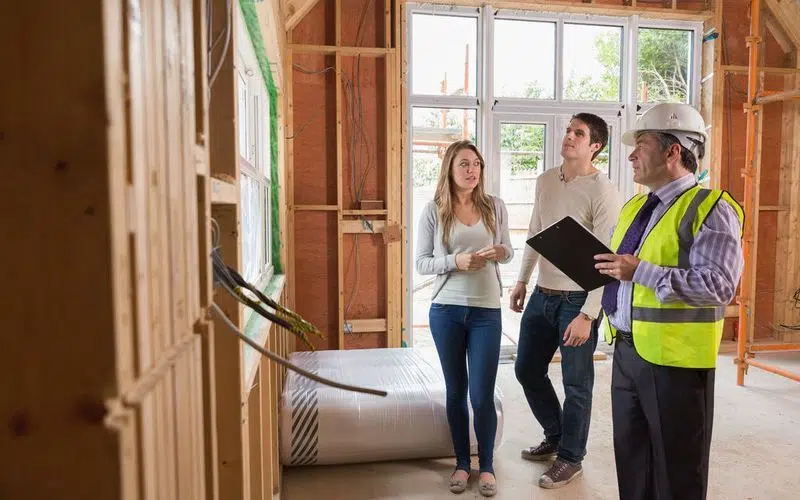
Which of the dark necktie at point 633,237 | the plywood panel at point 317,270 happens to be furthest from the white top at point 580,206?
the plywood panel at point 317,270

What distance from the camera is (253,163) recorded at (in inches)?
105

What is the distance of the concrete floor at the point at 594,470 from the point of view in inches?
99.3

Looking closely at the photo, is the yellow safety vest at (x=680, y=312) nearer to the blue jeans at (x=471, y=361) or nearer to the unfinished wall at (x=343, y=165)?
the blue jeans at (x=471, y=361)

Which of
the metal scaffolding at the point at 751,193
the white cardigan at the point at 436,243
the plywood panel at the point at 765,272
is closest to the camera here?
the white cardigan at the point at 436,243

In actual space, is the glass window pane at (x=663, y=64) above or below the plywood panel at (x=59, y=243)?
above

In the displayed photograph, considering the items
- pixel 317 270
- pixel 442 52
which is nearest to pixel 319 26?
pixel 442 52

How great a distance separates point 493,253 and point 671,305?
0.86 m

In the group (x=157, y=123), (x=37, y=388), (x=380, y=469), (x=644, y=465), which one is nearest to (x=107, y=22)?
(x=157, y=123)

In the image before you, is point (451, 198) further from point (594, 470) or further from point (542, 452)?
point (594, 470)

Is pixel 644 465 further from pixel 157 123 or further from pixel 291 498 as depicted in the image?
pixel 157 123

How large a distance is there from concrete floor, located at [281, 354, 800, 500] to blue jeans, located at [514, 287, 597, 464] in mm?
192

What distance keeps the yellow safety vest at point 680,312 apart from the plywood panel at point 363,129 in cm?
297

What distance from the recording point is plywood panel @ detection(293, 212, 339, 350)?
4.44 m

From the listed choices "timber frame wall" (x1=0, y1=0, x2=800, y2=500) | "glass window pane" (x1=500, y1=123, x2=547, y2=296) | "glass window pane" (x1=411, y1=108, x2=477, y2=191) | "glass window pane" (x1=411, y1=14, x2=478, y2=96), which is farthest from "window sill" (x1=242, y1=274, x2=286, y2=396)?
"glass window pane" (x1=500, y1=123, x2=547, y2=296)
